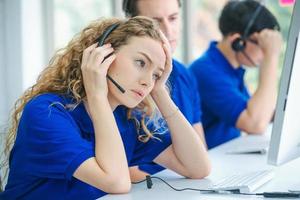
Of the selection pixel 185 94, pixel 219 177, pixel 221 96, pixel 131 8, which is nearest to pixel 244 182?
pixel 219 177

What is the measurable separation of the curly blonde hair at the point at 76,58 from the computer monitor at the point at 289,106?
1.30ft

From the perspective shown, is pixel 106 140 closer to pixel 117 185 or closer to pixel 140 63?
pixel 117 185

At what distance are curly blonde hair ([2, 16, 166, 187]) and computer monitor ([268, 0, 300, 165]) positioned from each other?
398 mm

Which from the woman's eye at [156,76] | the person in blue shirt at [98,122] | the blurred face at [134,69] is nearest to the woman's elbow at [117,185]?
the person in blue shirt at [98,122]

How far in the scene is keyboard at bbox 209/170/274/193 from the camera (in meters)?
1.34

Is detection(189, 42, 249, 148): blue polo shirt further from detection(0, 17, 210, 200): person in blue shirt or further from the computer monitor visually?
the computer monitor

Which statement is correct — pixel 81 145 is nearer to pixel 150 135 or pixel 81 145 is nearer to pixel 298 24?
pixel 150 135

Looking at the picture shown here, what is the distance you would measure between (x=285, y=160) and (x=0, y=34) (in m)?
1.89

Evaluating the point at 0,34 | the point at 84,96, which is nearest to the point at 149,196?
the point at 84,96

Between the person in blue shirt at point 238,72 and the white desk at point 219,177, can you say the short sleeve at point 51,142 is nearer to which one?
the white desk at point 219,177

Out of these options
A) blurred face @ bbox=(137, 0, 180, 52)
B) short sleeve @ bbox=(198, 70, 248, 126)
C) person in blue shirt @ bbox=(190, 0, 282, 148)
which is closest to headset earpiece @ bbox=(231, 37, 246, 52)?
person in blue shirt @ bbox=(190, 0, 282, 148)

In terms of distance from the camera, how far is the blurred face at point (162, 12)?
6.67ft

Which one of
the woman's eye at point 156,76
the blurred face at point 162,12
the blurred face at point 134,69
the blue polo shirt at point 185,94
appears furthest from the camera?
the blue polo shirt at point 185,94

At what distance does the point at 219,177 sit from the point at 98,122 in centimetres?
43
